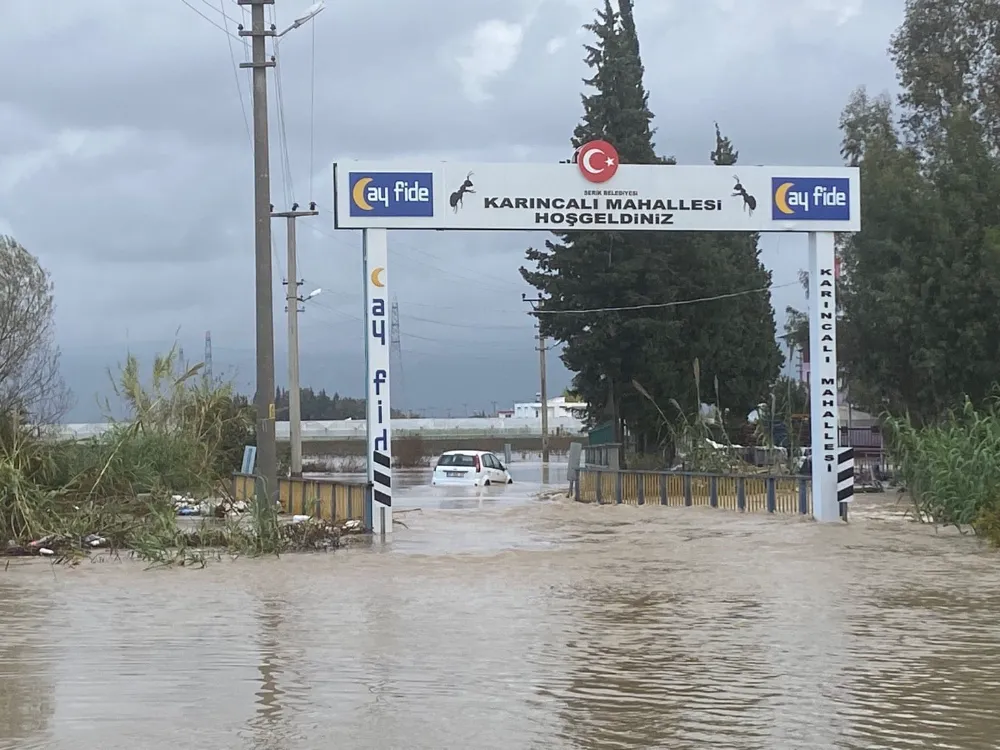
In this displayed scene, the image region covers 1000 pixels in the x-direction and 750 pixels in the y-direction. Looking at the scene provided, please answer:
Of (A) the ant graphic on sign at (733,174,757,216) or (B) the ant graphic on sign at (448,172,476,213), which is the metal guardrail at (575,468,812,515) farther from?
(B) the ant graphic on sign at (448,172,476,213)

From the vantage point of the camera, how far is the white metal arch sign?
66.5ft

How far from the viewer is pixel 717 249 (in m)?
41.1

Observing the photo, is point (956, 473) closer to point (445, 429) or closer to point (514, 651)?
point (514, 651)

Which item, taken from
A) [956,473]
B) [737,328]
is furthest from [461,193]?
[737,328]

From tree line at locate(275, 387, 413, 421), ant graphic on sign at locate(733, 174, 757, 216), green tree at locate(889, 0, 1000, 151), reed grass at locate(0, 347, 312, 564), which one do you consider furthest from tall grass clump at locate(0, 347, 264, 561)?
tree line at locate(275, 387, 413, 421)

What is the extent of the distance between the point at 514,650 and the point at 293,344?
29073 mm

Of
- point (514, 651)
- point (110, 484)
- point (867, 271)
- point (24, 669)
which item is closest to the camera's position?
point (24, 669)

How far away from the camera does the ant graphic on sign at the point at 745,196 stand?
842 inches

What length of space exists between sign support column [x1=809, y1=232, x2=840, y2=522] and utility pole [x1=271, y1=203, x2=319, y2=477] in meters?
17.5

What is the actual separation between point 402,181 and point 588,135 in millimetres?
Answer: 20976

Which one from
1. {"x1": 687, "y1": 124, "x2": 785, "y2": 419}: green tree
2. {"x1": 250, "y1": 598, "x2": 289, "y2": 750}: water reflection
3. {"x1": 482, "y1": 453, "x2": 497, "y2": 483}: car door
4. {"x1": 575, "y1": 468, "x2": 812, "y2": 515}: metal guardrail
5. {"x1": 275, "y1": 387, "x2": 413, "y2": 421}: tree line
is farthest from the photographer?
{"x1": 275, "y1": 387, "x2": 413, "y2": 421}: tree line

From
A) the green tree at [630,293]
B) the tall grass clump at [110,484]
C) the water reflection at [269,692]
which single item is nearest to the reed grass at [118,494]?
the tall grass clump at [110,484]

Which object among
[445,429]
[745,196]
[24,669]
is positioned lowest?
[24,669]

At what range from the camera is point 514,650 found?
33.4 feet
